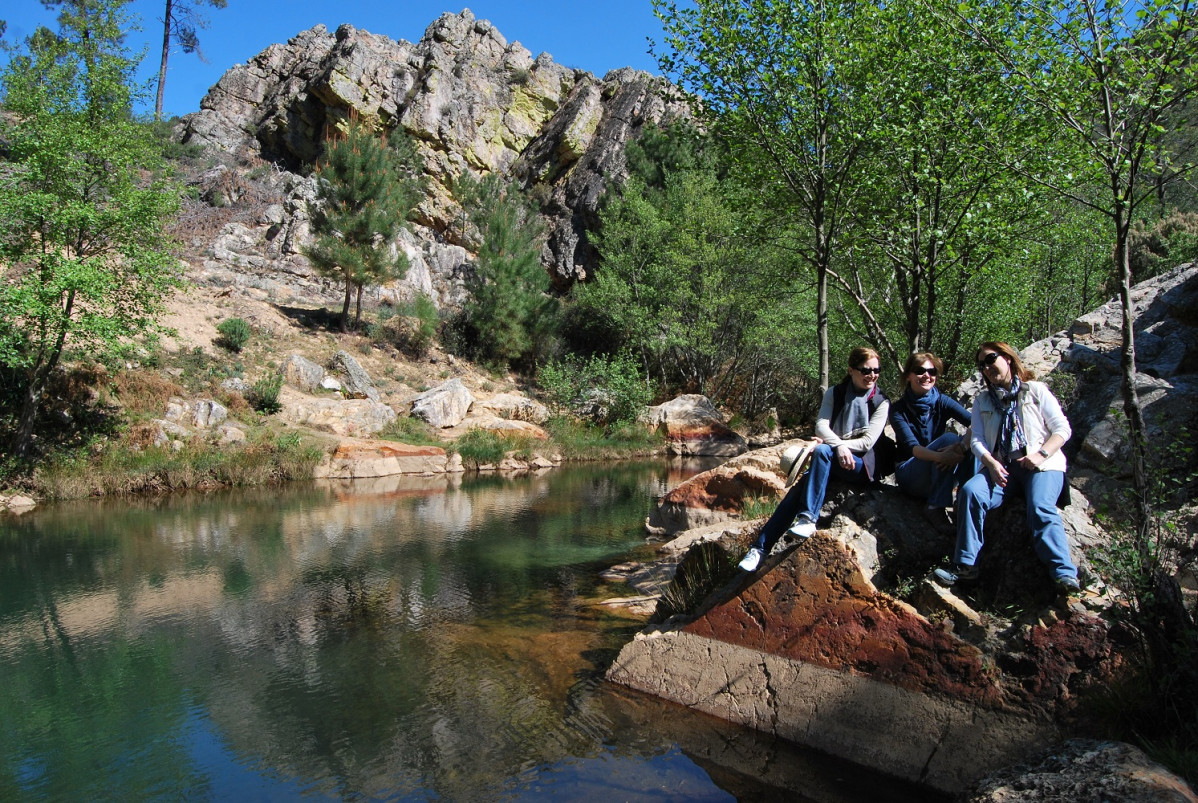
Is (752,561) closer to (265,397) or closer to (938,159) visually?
(938,159)

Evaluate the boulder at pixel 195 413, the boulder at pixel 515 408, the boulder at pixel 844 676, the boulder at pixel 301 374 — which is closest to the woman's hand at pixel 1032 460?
the boulder at pixel 844 676

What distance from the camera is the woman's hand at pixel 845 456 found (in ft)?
19.0

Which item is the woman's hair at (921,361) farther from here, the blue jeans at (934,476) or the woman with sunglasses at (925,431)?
the blue jeans at (934,476)

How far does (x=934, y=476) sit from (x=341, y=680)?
5427 millimetres

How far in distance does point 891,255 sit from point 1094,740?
7.66 m

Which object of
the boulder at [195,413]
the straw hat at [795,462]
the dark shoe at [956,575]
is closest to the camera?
the dark shoe at [956,575]

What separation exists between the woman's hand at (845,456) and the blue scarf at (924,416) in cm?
54

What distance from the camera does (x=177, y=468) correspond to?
18469mm

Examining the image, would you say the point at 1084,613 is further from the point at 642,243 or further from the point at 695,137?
the point at 642,243

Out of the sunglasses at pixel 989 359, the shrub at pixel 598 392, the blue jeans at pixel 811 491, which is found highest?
the shrub at pixel 598 392

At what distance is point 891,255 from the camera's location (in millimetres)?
10391

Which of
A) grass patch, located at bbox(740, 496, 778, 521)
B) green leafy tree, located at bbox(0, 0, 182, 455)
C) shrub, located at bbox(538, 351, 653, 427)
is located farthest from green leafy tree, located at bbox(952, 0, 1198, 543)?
shrub, located at bbox(538, 351, 653, 427)

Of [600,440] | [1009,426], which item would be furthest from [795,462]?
[600,440]

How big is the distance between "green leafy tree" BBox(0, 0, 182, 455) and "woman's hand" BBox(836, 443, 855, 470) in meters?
15.6
